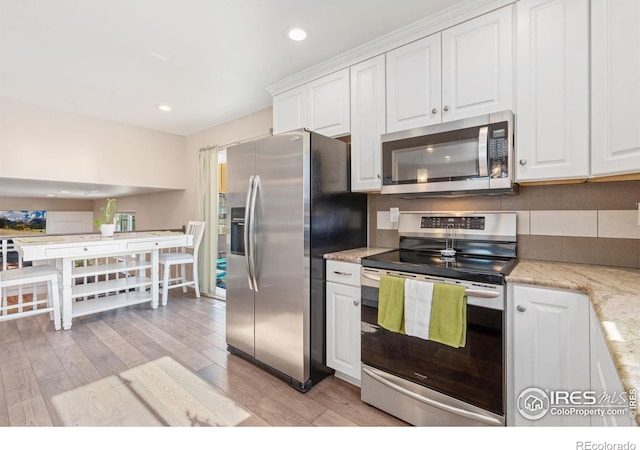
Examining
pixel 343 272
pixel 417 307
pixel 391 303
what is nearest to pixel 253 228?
pixel 343 272

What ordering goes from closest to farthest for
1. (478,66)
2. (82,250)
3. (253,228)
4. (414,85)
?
(478,66)
(414,85)
(253,228)
(82,250)

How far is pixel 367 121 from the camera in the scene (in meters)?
2.31

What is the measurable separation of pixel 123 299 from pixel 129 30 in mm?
3019

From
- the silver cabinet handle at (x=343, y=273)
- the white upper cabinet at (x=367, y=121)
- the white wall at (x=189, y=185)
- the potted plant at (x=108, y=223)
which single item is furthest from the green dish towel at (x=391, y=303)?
the potted plant at (x=108, y=223)

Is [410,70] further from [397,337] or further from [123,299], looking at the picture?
[123,299]

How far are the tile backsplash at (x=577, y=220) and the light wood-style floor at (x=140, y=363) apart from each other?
4.69 ft

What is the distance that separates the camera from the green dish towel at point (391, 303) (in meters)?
1.75

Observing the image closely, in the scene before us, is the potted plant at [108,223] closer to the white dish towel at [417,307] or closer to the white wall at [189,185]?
the white wall at [189,185]

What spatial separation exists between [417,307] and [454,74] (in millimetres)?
1463

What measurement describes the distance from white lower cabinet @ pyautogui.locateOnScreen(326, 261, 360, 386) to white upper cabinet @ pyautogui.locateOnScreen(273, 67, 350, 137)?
3.71 feet

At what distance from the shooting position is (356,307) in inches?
80.8
